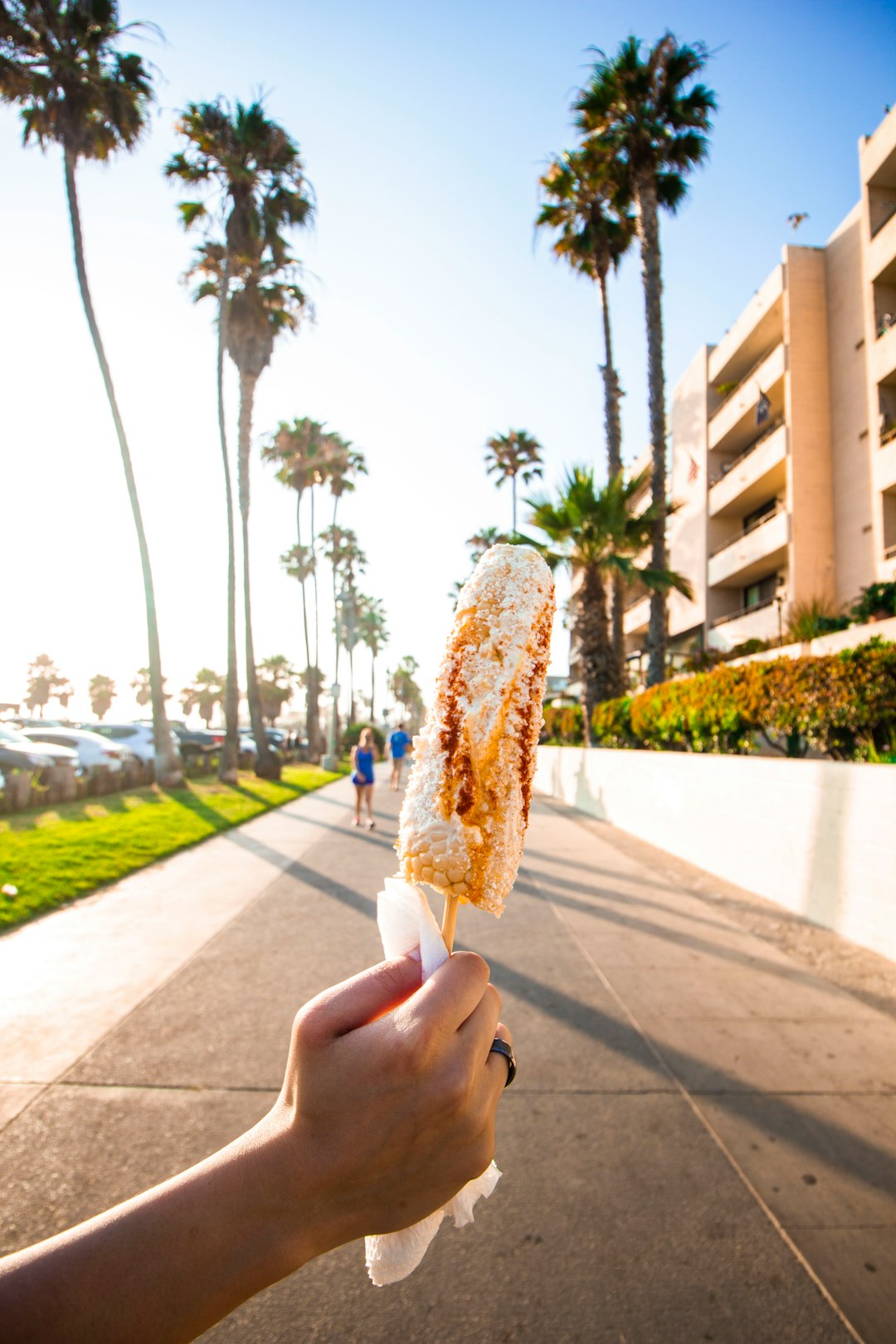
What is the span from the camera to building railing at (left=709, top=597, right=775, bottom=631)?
23.4m

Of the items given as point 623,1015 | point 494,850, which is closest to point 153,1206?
point 494,850

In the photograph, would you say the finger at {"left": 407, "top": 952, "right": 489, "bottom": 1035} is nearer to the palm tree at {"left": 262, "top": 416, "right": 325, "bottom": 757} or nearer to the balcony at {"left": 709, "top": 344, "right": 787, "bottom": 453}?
the balcony at {"left": 709, "top": 344, "right": 787, "bottom": 453}

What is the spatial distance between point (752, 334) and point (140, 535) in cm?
2240

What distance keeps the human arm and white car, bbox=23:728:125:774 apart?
65.0 feet

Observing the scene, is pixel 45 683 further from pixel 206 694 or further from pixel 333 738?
pixel 333 738

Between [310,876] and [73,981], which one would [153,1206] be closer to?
[73,981]

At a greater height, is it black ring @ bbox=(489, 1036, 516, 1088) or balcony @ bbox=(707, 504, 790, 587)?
balcony @ bbox=(707, 504, 790, 587)

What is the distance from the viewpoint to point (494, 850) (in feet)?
3.98

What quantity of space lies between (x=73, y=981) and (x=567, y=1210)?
3.73 m

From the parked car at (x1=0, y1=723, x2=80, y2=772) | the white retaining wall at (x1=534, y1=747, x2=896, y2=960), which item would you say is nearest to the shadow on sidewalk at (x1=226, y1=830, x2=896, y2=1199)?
the white retaining wall at (x1=534, y1=747, x2=896, y2=960)

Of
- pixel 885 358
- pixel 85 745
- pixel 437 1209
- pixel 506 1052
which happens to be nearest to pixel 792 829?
pixel 506 1052

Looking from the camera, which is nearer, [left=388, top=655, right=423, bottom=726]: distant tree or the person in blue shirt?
the person in blue shirt

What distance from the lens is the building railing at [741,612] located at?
23.4 meters

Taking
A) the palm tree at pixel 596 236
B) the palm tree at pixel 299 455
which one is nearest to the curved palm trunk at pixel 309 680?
the palm tree at pixel 299 455
